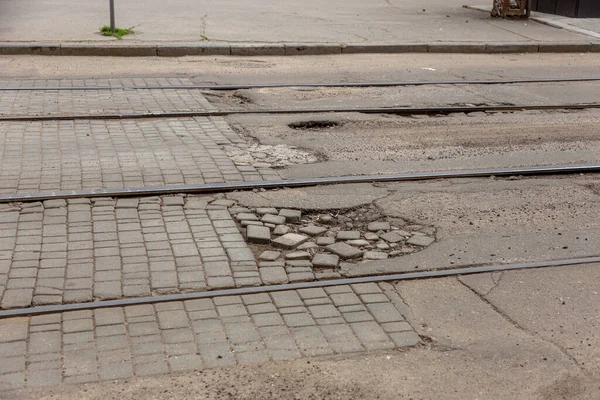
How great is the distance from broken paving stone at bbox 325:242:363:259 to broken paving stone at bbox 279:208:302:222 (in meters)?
0.55

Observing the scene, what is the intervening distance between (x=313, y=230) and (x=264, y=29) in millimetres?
9838

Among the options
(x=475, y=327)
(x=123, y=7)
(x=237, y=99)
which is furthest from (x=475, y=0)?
(x=475, y=327)

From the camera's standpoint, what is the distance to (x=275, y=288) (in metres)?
5.06

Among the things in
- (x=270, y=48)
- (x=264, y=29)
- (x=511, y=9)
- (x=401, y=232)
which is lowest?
(x=401, y=232)

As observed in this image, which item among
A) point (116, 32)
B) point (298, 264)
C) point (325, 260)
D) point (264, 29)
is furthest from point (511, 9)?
point (298, 264)

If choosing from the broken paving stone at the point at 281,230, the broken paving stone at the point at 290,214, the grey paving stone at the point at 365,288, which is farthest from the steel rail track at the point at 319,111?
the grey paving stone at the point at 365,288

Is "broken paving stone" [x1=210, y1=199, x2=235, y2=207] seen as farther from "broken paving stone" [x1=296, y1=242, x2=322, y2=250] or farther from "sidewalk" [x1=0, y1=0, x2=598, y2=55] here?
"sidewalk" [x1=0, y1=0, x2=598, y2=55]

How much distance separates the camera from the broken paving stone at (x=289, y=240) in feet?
18.8

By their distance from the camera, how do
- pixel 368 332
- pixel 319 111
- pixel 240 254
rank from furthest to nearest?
pixel 319 111
pixel 240 254
pixel 368 332

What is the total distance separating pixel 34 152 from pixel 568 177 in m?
4.89

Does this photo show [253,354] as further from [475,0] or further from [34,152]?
[475,0]

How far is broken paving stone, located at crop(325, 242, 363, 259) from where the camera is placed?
5617mm

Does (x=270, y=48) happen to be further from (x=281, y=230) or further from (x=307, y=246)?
(x=307, y=246)

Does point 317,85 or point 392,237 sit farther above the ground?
point 317,85
